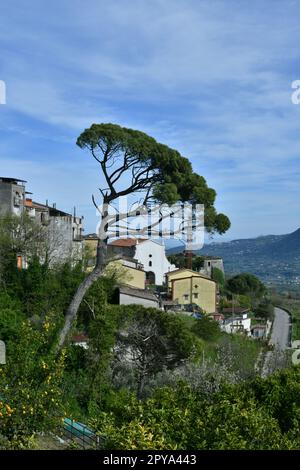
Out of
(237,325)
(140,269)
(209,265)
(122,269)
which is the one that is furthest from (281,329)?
(122,269)

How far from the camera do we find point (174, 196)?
1595 cm

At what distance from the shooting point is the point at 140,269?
44.7 meters

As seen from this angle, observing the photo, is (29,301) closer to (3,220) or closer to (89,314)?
(89,314)

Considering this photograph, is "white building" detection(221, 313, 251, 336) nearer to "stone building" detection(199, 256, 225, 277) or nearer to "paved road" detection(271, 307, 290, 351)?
"paved road" detection(271, 307, 290, 351)

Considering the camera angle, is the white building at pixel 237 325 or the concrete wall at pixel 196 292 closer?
the white building at pixel 237 325

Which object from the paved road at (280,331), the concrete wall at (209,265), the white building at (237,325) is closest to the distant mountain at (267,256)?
the concrete wall at (209,265)

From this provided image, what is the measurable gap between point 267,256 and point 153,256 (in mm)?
104735

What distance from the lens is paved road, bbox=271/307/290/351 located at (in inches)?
1754

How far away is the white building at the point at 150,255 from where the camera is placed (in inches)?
2202

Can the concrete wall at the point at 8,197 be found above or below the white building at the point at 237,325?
above

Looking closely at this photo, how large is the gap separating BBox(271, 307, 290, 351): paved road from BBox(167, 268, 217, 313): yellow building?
235 inches

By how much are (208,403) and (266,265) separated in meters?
139

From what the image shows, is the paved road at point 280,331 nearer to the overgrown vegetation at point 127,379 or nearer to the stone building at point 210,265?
the overgrown vegetation at point 127,379
